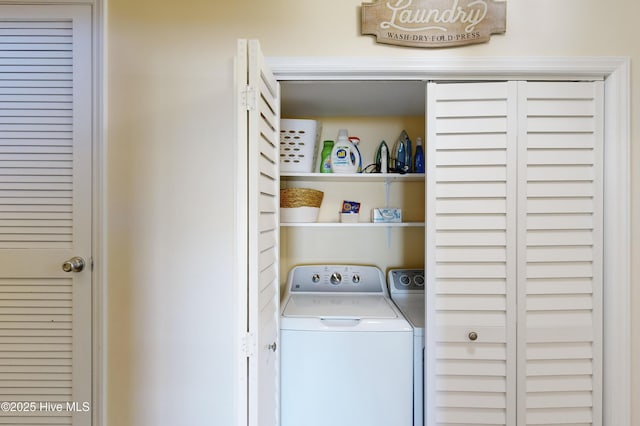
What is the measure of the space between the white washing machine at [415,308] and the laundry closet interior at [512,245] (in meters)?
0.11

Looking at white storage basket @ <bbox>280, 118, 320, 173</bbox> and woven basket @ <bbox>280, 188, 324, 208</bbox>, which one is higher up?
white storage basket @ <bbox>280, 118, 320, 173</bbox>

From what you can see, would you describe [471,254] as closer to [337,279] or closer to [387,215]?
[387,215]

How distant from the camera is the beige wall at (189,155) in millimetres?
1241

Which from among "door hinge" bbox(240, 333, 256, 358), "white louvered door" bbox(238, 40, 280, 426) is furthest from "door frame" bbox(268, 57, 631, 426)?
"door hinge" bbox(240, 333, 256, 358)

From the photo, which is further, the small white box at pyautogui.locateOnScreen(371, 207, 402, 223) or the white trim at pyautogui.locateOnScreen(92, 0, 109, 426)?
the small white box at pyautogui.locateOnScreen(371, 207, 402, 223)

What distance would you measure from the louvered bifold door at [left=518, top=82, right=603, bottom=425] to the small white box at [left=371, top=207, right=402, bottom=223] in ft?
2.18

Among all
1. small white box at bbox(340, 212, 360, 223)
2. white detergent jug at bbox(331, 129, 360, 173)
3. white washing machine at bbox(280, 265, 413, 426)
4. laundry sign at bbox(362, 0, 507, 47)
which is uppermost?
laundry sign at bbox(362, 0, 507, 47)

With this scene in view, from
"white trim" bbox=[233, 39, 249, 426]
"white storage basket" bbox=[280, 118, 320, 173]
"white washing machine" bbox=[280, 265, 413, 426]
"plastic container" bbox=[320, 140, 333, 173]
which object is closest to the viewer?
"white trim" bbox=[233, 39, 249, 426]

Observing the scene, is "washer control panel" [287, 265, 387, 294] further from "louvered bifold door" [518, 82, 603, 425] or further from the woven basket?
"louvered bifold door" [518, 82, 603, 425]

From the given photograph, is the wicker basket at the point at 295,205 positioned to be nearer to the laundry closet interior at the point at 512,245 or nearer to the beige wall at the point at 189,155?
the beige wall at the point at 189,155

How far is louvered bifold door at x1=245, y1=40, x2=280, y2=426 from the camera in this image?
92cm

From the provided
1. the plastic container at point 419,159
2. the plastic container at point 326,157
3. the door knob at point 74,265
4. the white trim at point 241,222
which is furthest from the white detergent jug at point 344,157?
the door knob at point 74,265

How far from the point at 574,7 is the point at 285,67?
112cm

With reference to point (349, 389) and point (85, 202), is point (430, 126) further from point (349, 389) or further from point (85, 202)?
point (85, 202)
